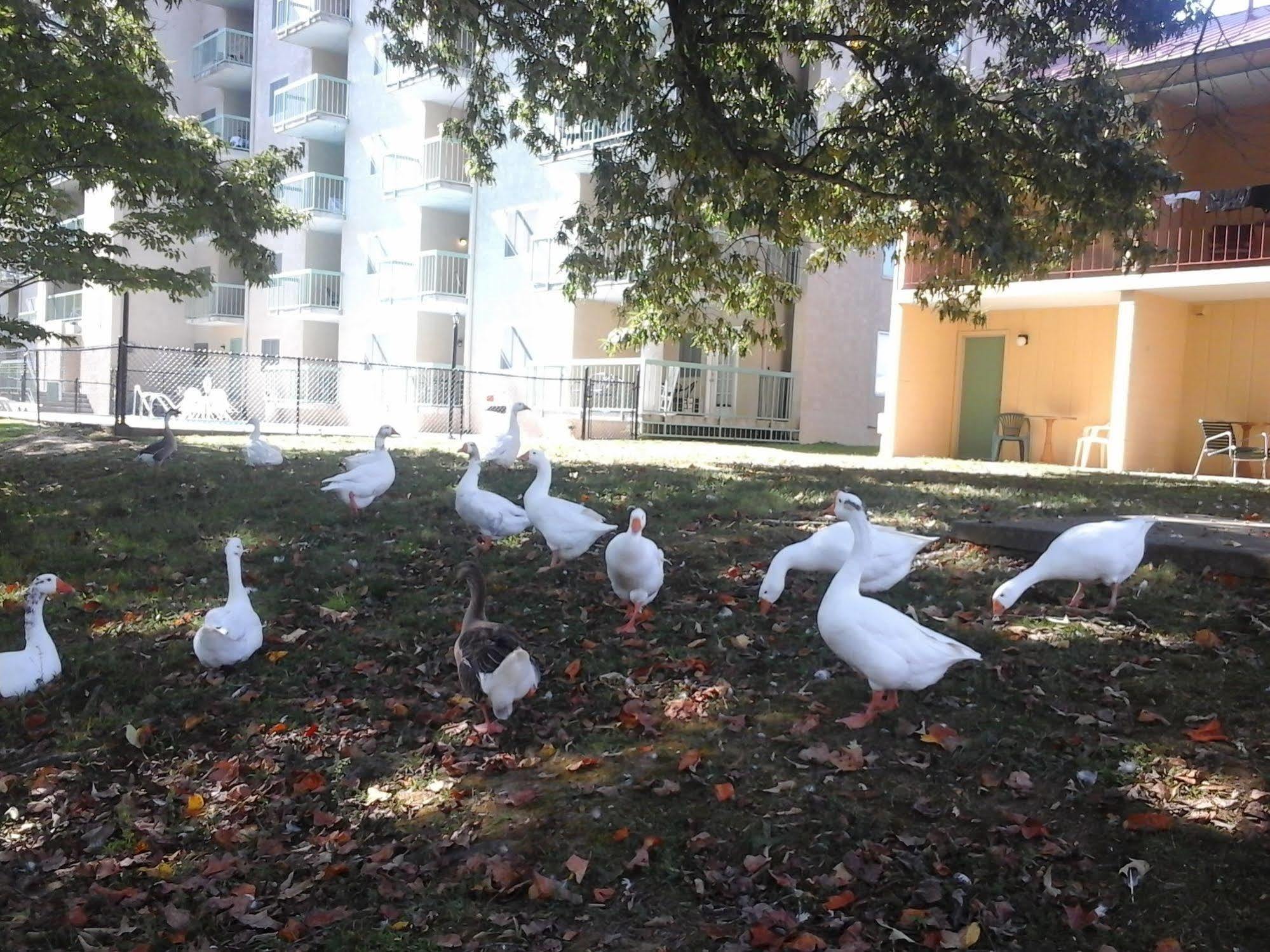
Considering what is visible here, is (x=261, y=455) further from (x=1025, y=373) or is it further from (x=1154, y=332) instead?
(x=1025, y=373)

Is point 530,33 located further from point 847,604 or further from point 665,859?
point 665,859

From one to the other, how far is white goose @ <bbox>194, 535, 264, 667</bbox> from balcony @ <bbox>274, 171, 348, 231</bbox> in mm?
25519

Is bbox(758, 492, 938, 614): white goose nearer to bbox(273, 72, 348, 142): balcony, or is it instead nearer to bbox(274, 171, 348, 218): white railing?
bbox(274, 171, 348, 218): white railing

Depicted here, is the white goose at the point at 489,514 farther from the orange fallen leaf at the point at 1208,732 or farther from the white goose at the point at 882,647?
the orange fallen leaf at the point at 1208,732

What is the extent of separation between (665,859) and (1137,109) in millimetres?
9073

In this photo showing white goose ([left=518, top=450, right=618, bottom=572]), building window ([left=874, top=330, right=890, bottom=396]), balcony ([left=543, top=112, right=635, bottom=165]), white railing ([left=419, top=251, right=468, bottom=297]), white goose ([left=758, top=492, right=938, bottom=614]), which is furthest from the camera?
white railing ([left=419, top=251, right=468, bottom=297])

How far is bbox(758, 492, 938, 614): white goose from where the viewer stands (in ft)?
19.6

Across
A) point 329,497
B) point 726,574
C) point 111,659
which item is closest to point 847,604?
point 726,574

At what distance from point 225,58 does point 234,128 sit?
7.98 feet

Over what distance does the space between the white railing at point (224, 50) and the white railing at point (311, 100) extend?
500cm

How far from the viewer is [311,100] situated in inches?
1155

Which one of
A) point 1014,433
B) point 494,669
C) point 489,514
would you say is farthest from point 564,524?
point 1014,433

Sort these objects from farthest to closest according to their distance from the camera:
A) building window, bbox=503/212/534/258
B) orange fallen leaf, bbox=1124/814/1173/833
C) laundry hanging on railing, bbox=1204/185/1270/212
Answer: building window, bbox=503/212/534/258 → laundry hanging on railing, bbox=1204/185/1270/212 → orange fallen leaf, bbox=1124/814/1173/833

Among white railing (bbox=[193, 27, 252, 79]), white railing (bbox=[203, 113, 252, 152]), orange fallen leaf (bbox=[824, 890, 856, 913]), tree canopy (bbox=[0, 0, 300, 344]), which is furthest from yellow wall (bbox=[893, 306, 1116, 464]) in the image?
white railing (bbox=[193, 27, 252, 79])
